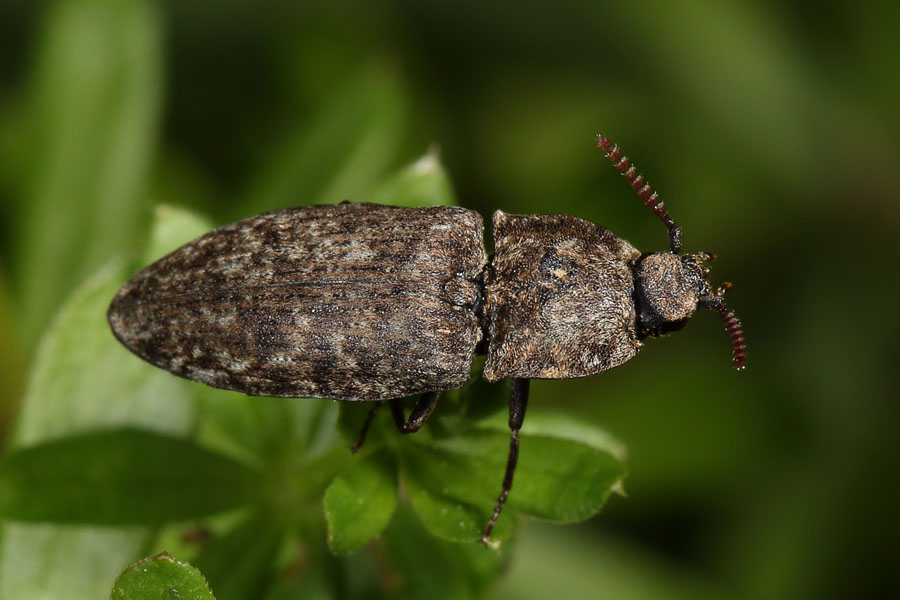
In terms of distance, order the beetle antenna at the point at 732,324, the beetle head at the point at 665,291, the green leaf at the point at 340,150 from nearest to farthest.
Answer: the beetle head at the point at 665,291 < the beetle antenna at the point at 732,324 < the green leaf at the point at 340,150

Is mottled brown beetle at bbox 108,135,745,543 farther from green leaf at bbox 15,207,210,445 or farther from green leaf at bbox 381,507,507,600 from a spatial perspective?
green leaf at bbox 381,507,507,600

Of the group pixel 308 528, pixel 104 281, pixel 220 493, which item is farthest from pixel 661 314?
pixel 104 281

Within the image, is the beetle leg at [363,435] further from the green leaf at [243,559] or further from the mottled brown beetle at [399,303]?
the green leaf at [243,559]

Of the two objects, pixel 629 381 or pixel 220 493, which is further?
pixel 629 381

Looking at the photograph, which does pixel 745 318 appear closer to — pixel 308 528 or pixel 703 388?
pixel 703 388

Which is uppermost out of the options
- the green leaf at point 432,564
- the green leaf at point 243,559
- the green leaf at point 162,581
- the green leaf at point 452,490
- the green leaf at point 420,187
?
Answer: the green leaf at point 420,187

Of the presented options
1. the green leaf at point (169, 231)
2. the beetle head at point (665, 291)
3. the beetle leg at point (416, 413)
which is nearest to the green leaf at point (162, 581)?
the beetle leg at point (416, 413)

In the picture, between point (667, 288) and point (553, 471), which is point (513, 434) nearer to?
point (553, 471)
